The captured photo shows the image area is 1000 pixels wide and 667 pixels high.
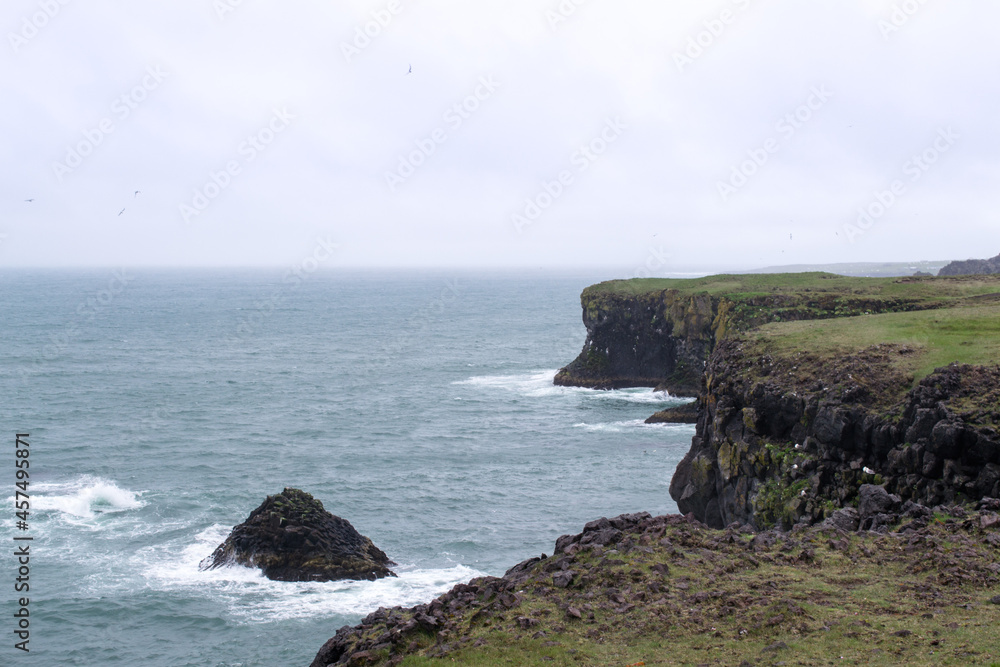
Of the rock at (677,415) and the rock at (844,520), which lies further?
the rock at (677,415)

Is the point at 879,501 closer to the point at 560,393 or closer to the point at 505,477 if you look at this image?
the point at 505,477

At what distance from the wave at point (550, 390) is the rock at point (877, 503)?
144ft

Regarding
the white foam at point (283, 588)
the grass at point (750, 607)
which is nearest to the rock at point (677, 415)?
the white foam at point (283, 588)

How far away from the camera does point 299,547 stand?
34.8m

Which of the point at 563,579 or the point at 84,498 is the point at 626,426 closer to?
the point at 84,498

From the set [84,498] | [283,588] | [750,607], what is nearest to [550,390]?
[84,498]

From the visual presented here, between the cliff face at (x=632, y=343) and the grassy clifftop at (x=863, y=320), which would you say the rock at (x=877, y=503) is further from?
the cliff face at (x=632, y=343)

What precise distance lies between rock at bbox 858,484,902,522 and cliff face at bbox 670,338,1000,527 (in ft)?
3.59

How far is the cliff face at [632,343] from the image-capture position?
7438cm

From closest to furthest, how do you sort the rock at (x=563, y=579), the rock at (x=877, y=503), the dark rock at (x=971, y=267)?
the rock at (x=563, y=579) < the rock at (x=877, y=503) < the dark rock at (x=971, y=267)

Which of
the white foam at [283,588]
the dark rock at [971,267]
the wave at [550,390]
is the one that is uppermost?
the dark rock at [971,267]

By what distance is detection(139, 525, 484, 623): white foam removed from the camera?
3098 centimetres

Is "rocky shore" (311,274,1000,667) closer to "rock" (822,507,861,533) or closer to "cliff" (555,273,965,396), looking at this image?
"rock" (822,507,861,533)

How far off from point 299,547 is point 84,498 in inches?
629
